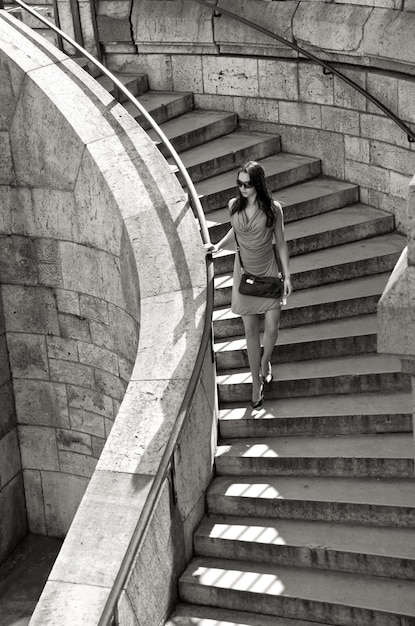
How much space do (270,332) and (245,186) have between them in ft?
3.54

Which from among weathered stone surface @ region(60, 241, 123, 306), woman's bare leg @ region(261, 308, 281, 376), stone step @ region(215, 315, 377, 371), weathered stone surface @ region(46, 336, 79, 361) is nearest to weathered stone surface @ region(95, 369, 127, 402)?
weathered stone surface @ region(46, 336, 79, 361)

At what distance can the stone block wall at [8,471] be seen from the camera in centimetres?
1137

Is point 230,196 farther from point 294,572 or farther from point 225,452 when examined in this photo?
point 294,572

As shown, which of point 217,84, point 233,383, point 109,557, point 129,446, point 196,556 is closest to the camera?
point 109,557

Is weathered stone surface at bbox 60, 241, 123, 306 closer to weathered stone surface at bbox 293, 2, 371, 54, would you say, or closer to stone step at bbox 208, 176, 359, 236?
stone step at bbox 208, 176, 359, 236

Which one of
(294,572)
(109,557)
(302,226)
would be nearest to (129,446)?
(109,557)

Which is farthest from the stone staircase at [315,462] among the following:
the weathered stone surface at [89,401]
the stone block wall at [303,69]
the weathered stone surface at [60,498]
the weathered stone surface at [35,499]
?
the weathered stone surface at [35,499]

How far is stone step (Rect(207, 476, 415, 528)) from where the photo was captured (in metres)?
7.96

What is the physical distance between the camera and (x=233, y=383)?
8.88 meters

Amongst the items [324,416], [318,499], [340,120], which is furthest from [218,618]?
[340,120]

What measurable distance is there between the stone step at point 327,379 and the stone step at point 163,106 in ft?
11.0

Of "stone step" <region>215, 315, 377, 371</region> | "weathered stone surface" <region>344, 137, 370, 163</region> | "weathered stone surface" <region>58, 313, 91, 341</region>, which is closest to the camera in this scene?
"stone step" <region>215, 315, 377, 371</region>

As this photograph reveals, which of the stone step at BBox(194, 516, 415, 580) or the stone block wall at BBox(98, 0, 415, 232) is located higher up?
the stone block wall at BBox(98, 0, 415, 232)

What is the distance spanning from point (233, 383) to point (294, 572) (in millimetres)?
1551
